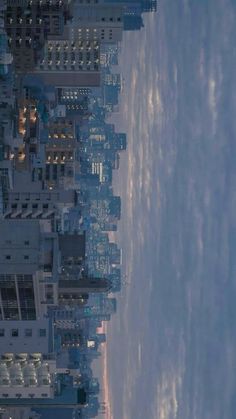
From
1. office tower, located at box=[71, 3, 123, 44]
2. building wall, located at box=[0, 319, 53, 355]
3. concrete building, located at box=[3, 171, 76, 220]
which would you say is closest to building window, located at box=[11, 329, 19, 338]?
building wall, located at box=[0, 319, 53, 355]

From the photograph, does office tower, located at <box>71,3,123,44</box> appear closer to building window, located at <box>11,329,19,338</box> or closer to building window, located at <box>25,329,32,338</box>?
building window, located at <box>25,329,32,338</box>

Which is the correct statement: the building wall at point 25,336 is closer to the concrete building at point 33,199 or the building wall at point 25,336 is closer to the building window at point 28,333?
the building window at point 28,333

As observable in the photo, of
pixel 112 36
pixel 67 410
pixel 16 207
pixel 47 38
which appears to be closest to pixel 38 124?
pixel 16 207

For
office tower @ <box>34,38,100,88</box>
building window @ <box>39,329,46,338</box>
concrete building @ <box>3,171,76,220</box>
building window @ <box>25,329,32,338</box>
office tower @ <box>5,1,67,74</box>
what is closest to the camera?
building window @ <box>25,329,32,338</box>

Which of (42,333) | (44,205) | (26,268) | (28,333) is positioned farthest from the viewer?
(44,205)

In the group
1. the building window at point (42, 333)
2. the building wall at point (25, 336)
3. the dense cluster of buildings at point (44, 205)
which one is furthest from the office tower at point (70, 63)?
the building wall at point (25, 336)

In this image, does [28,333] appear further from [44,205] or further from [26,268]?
[44,205]

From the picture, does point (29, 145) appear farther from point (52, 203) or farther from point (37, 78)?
point (37, 78)

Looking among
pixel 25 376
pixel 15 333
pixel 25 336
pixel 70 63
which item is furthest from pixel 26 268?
pixel 70 63
